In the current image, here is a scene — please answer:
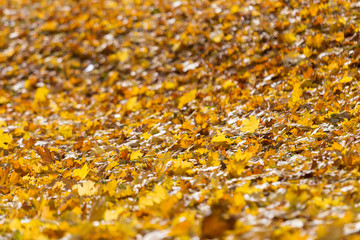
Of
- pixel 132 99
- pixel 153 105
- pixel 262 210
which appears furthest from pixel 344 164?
pixel 132 99

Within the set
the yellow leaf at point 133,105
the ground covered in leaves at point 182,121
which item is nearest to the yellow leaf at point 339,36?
the ground covered in leaves at point 182,121

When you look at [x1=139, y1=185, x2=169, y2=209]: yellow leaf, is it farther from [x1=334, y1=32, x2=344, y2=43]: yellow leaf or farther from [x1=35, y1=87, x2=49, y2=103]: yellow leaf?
[x1=35, y1=87, x2=49, y2=103]: yellow leaf

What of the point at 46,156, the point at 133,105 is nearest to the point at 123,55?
the point at 133,105

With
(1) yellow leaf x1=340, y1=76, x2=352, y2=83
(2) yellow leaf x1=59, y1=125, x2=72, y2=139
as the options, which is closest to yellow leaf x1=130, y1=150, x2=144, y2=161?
(2) yellow leaf x1=59, y1=125, x2=72, y2=139

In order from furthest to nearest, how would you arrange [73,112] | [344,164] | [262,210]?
[73,112] < [344,164] < [262,210]

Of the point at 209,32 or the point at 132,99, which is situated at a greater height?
the point at 209,32

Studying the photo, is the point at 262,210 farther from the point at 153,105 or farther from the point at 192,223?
the point at 153,105

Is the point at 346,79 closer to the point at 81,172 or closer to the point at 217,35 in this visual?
the point at 217,35
